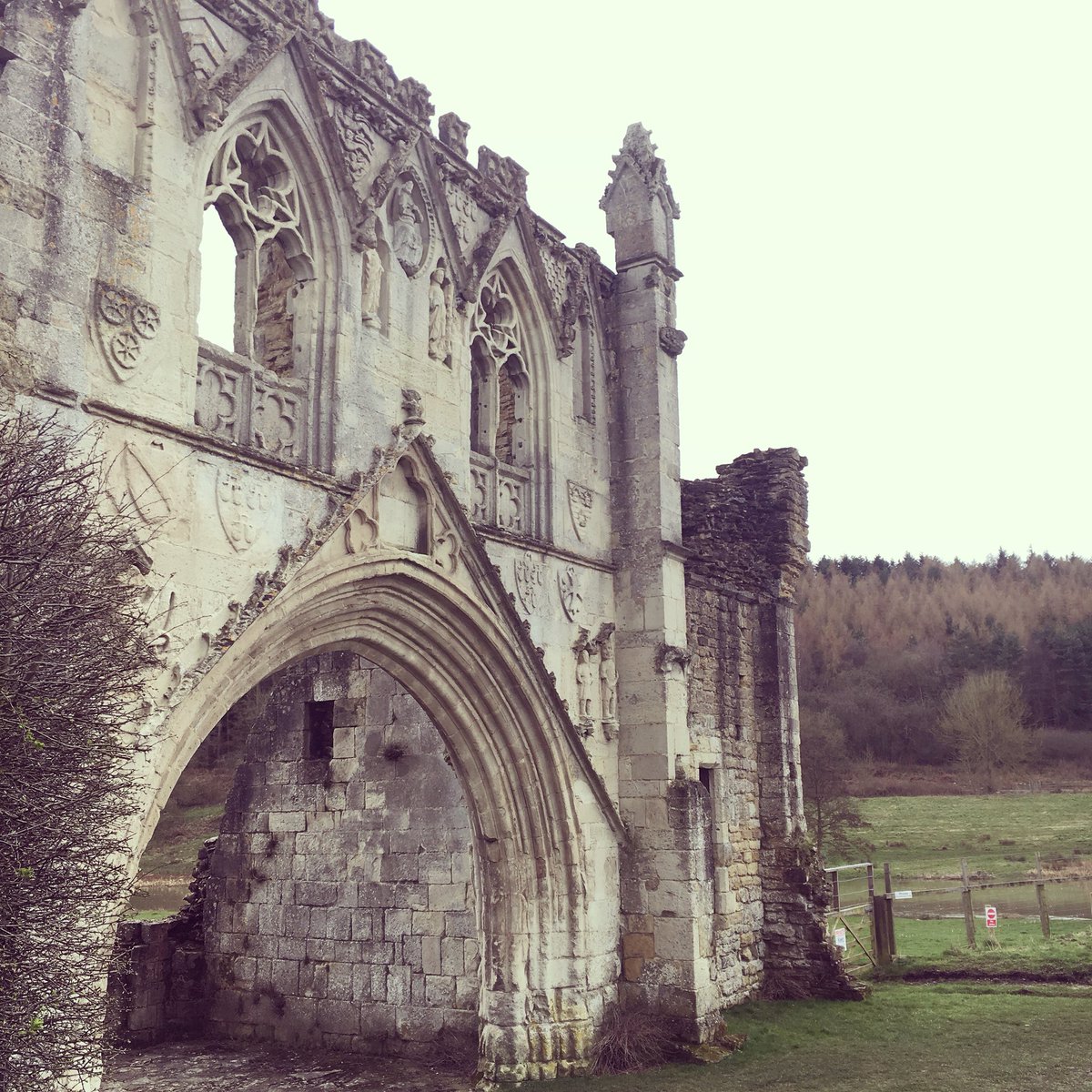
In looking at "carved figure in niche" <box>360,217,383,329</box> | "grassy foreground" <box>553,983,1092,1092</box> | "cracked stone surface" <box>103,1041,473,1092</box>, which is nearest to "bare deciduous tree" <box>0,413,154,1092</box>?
"carved figure in niche" <box>360,217,383,329</box>

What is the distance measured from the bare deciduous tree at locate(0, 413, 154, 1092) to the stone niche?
654 cm

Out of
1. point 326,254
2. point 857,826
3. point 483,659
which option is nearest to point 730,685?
point 483,659

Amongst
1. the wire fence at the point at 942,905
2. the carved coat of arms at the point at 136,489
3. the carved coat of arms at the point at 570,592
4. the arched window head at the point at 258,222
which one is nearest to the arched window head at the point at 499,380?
the carved coat of arms at the point at 570,592

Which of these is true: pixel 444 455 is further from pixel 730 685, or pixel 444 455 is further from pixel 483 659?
pixel 730 685

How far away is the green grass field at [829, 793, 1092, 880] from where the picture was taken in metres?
25.9

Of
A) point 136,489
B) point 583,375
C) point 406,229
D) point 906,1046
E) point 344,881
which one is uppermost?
point 406,229

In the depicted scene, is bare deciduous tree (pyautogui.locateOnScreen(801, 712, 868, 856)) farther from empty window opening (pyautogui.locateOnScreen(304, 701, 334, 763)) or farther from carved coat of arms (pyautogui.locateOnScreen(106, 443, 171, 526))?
carved coat of arms (pyautogui.locateOnScreen(106, 443, 171, 526))

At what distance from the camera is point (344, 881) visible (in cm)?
1180

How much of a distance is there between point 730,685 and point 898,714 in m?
40.6

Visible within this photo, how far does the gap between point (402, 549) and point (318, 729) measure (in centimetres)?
421

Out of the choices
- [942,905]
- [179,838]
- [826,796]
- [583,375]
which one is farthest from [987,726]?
[583,375]

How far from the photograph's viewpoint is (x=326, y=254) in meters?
8.61

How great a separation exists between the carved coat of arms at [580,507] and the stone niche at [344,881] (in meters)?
2.36

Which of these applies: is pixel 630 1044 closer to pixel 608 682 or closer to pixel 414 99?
pixel 608 682
